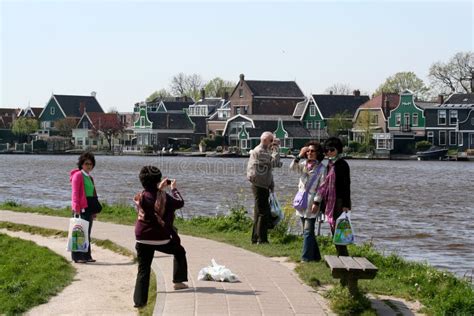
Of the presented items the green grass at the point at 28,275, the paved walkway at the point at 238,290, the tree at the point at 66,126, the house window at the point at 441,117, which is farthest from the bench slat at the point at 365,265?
the tree at the point at 66,126

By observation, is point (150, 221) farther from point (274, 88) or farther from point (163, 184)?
point (274, 88)

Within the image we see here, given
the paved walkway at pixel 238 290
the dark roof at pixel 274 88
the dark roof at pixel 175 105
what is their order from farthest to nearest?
the dark roof at pixel 175 105
the dark roof at pixel 274 88
the paved walkway at pixel 238 290

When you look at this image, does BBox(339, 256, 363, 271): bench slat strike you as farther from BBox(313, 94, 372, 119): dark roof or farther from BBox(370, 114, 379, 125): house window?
BBox(313, 94, 372, 119): dark roof

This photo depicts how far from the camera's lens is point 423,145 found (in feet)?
299

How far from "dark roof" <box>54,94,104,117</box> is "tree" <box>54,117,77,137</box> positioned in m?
3.34

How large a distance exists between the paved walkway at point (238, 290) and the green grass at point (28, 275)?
51.3 inches

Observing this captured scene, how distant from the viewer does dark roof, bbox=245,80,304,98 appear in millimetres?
111188

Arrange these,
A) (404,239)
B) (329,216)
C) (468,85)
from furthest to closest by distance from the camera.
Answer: (468,85) → (404,239) → (329,216)

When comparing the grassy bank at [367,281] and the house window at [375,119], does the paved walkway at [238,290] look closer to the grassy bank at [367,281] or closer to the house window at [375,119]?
the grassy bank at [367,281]

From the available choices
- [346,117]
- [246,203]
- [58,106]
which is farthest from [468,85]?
[246,203]

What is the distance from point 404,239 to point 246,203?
27.0 feet

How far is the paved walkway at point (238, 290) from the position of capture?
9.28 meters

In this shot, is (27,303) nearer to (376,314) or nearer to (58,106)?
(376,314)

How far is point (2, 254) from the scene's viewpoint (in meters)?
14.1
